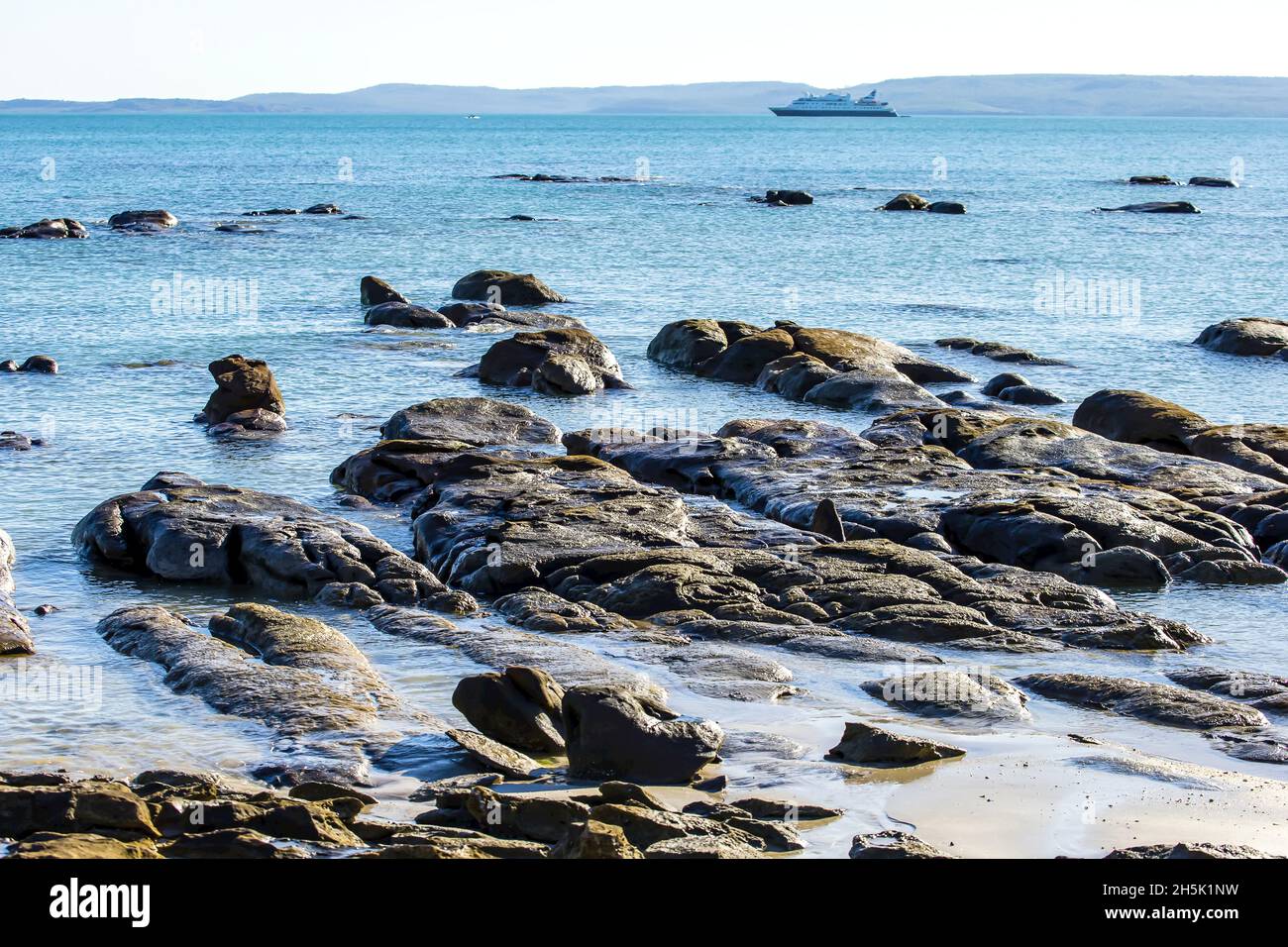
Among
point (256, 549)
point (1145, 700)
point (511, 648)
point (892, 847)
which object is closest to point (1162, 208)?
point (256, 549)

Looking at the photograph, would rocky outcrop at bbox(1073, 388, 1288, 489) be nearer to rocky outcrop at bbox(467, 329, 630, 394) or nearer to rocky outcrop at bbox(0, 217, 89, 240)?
rocky outcrop at bbox(467, 329, 630, 394)

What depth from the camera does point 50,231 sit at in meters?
65.6

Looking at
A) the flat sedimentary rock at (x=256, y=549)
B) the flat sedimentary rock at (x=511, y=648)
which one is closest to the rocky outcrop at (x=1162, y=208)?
the flat sedimentary rock at (x=256, y=549)

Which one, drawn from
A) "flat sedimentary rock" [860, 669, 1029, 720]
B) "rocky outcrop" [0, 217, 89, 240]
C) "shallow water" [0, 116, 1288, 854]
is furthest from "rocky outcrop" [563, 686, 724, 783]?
"rocky outcrop" [0, 217, 89, 240]

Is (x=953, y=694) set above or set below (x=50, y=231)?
below

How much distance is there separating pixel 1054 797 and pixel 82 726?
343 inches

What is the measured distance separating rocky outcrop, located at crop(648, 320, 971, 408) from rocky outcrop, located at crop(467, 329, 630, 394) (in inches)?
97.7

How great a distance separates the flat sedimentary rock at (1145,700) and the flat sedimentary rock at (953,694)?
1.56ft

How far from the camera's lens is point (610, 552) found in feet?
65.7

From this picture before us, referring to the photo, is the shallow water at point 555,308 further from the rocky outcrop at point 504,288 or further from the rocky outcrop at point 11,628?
the rocky outcrop at point 504,288

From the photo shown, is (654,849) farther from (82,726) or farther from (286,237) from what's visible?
(286,237)

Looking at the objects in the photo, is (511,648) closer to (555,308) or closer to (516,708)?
(516,708)

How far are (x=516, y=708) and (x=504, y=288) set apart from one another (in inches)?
1424

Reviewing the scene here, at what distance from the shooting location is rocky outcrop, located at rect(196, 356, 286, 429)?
30828 mm
